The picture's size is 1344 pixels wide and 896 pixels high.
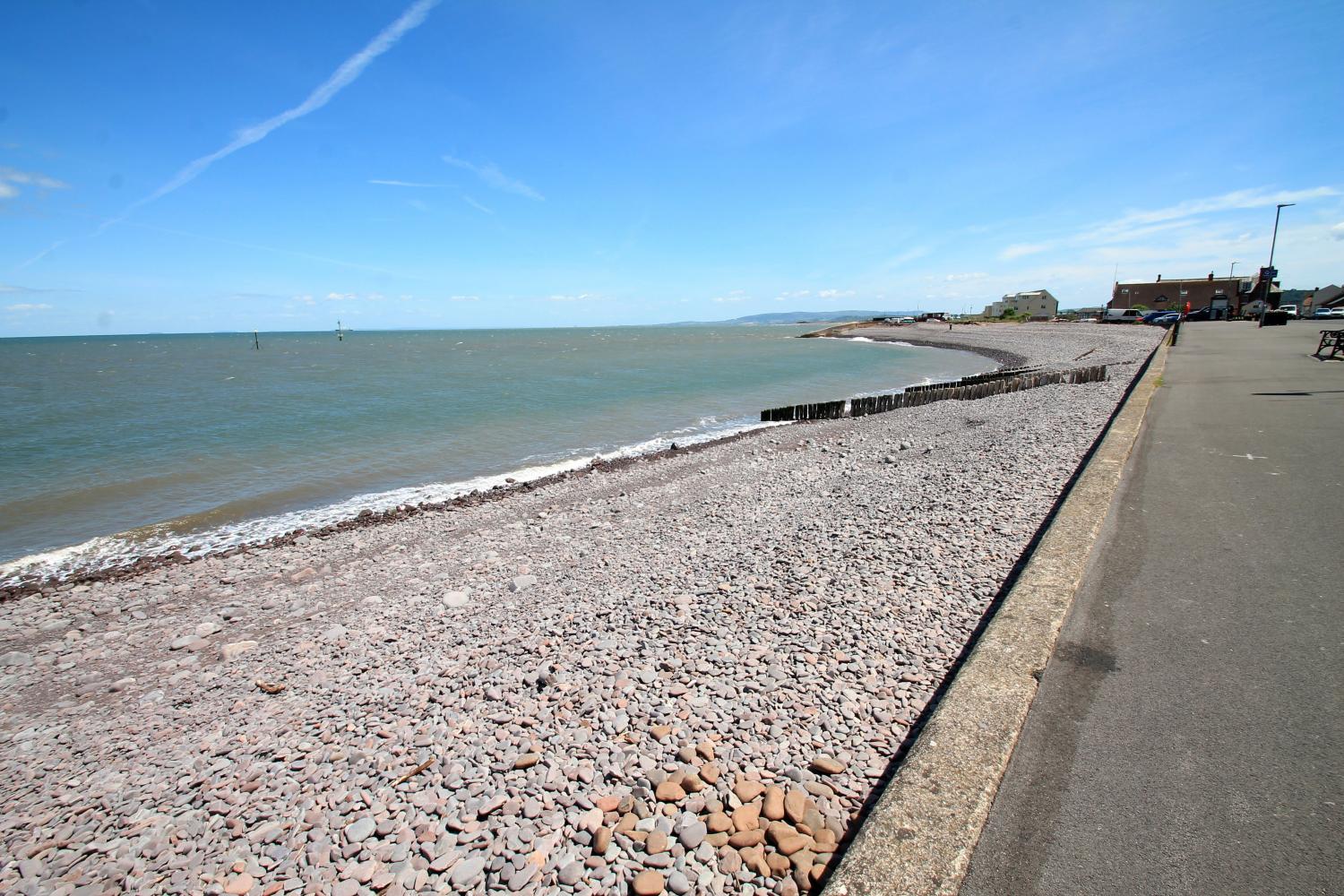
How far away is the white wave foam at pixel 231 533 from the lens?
31.4ft

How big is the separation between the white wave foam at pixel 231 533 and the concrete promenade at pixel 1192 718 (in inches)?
450

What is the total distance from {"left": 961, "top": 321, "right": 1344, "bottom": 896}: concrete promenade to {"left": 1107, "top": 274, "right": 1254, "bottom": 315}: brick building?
99950 mm

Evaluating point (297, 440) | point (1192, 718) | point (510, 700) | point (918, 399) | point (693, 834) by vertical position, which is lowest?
point (297, 440)

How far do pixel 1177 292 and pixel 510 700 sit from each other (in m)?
115

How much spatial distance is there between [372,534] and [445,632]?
17.6 feet

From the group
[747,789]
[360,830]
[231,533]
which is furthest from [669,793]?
[231,533]

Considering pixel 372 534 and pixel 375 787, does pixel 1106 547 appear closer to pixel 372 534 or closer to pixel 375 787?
pixel 375 787

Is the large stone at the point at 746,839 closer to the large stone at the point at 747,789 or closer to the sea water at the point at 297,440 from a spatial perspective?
the large stone at the point at 747,789

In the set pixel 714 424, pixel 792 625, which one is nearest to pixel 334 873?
pixel 792 625

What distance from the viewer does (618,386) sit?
34406mm

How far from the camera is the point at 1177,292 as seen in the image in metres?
87.2

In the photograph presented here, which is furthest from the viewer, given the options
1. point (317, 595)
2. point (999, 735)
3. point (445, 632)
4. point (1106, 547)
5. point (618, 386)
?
point (618, 386)

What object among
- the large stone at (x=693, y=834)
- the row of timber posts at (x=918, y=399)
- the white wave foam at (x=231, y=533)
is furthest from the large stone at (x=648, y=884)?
the row of timber posts at (x=918, y=399)

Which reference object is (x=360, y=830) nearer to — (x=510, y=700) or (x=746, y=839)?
(x=510, y=700)
